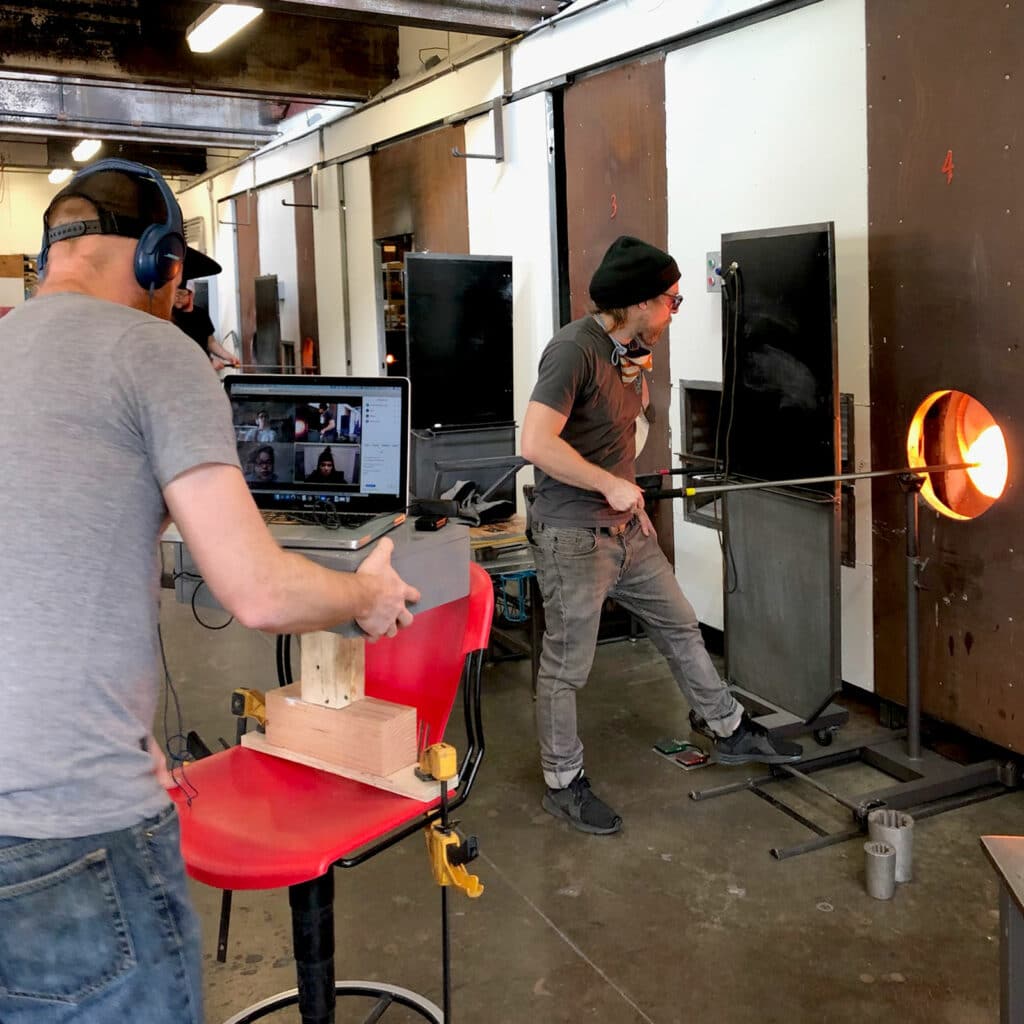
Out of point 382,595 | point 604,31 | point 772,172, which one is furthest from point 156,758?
point 604,31

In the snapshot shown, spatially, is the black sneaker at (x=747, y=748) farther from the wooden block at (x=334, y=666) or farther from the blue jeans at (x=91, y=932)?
the blue jeans at (x=91, y=932)

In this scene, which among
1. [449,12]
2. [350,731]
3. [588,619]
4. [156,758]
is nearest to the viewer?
[156,758]

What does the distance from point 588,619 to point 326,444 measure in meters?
1.16

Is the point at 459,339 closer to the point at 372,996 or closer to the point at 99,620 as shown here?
the point at 372,996

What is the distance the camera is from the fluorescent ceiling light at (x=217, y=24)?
17.7 feet

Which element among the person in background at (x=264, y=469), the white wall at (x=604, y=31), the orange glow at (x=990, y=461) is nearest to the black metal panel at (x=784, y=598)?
the orange glow at (x=990, y=461)

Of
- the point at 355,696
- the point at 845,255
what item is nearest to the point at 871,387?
the point at 845,255

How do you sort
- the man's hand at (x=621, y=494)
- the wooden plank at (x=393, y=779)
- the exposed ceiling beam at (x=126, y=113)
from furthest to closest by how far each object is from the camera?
1. the exposed ceiling beam at (x=126, y=113)
2. the man's hand at (x=621, y=494)
3. the wooden plank at (x=393, y=779)

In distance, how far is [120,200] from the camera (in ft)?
4.36

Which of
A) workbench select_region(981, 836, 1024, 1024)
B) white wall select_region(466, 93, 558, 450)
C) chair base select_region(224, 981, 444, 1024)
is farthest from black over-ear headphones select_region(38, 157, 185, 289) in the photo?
white wall select_region(466, 93, 558, 450)

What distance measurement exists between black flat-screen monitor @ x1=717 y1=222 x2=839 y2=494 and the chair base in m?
1.66

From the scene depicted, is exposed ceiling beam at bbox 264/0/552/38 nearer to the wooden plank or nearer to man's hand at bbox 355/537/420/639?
the wooden plank

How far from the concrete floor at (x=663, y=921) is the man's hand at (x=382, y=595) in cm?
119

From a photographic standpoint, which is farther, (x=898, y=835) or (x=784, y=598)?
(x=784, y=598)
